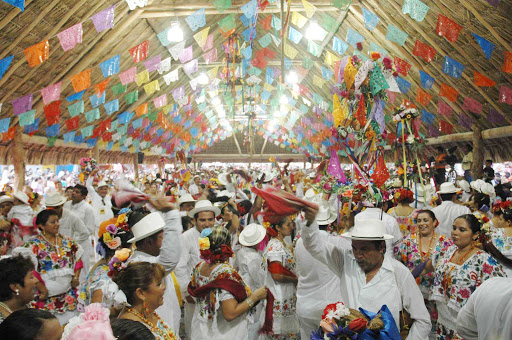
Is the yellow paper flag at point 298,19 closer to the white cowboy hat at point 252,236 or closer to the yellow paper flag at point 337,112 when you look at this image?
the yellow paper flag at point 337,112

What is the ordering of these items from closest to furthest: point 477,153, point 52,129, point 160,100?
point 477,153 → point 52,129 → point 160,100

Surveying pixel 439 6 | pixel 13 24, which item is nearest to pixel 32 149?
pixel 13 24

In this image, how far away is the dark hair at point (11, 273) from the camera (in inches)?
97.3

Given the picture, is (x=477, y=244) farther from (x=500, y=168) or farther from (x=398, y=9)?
(x=500, y=168)

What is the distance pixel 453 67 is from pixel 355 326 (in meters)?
7.42

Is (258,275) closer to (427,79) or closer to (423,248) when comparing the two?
(423,248)

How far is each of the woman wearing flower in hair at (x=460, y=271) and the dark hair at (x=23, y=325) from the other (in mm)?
2561

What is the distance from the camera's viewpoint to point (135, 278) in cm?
210

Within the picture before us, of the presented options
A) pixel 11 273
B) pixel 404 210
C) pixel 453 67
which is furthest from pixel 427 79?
pixel 11 273

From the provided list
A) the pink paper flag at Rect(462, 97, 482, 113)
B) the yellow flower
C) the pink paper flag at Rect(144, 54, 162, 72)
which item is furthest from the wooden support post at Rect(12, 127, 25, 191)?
the pink paper flag at Rect(462, 97, 482, 113)

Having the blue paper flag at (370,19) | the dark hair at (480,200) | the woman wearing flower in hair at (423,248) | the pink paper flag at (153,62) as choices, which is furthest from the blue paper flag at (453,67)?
the pink paper flag at (153,62)

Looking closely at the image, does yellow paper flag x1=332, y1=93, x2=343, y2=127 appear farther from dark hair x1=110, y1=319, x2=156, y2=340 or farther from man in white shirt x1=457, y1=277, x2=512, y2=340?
dark hair x1=110, y1=319, x2=156, y2=340

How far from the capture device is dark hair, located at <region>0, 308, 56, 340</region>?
1.59m

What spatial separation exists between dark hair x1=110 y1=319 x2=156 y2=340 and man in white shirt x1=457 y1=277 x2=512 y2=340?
1331mm
